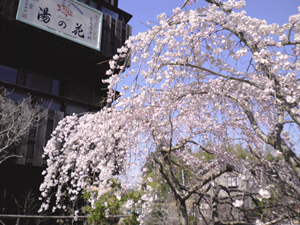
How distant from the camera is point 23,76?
33.7ft

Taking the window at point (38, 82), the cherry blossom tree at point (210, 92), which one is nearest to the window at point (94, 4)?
the window at point (38, 82)

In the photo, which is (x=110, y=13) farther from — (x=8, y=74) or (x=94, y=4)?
(x=8, y=74)

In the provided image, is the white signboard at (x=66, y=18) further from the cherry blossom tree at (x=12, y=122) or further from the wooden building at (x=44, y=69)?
the cherry blossom tree at (x=12, y=122)

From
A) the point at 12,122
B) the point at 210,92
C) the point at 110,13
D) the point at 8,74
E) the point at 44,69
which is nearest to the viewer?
the point at 210,92

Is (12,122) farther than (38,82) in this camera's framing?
No

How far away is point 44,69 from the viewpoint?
10.9 metres

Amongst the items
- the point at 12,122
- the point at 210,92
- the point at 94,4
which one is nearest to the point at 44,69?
the point at 12,122

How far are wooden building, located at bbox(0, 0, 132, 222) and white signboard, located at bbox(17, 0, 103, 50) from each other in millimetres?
48

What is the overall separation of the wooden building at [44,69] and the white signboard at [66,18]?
5cm

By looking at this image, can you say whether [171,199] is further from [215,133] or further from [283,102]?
[283,102]

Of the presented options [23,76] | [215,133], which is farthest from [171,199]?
[23,76]

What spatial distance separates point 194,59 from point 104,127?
8.21 feet

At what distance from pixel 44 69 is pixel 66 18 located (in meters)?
2.47

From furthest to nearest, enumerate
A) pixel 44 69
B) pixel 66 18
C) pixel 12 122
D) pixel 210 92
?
pixel 44 69 < pixel 66 18 < pixel 12 122 < pixel 210 92
